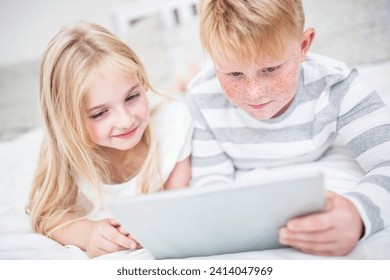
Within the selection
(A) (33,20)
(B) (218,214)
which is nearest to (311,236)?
(B) (218,214)

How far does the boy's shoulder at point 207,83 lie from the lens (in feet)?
2.76

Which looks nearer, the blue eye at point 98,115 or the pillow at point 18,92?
the blue eye at point 98,115

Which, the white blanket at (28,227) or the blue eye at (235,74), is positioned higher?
the blue eye at (235,74)

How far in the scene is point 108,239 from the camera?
726 mm

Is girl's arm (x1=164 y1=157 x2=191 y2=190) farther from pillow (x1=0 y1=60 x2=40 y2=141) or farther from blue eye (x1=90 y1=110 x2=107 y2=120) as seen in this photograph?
pillow (x1=0 y1=60 x2=40 y2=141)

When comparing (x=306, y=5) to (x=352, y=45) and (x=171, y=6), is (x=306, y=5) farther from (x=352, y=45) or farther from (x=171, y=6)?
(x=171, y=6)

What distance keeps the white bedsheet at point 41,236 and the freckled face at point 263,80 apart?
177mm

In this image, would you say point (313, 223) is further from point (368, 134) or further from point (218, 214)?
point (368, 134)

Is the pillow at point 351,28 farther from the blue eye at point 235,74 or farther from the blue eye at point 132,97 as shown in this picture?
the blue eye at point 132,97

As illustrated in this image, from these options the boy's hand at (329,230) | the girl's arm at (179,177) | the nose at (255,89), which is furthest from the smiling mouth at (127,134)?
the boy's hand at (329,230)

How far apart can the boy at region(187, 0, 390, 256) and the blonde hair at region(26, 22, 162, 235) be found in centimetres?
14

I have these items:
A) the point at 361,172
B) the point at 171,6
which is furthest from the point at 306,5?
the point at 171,6

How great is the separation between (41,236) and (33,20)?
41 cm

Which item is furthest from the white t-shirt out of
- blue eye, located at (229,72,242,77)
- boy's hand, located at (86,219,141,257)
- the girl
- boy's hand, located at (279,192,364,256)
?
boy's hand, located at (279,192,364,256)
